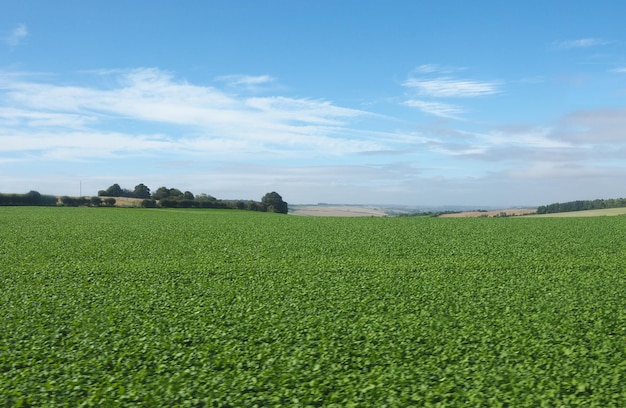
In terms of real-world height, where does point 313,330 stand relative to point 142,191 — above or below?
below

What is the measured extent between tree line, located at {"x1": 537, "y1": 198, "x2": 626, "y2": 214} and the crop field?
4254 cm

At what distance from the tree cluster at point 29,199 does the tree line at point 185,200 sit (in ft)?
18.8

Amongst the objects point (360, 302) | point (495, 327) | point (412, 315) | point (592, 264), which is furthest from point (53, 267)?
point (592, 264)

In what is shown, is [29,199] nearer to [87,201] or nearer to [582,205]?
[87,201]

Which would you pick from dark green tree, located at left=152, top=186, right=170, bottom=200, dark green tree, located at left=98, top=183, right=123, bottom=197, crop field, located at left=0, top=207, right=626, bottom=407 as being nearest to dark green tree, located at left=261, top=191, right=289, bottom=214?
dark green tree, located at left=152, top=186, right=170, bottom=200

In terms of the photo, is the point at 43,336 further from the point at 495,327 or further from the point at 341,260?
the point at 341,260

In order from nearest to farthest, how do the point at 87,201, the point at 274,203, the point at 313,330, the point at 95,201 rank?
the point at 313,330 < the point at 87,201 < the point at 95,201 < the point at 274,203

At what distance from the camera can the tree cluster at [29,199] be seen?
5928 centimetres

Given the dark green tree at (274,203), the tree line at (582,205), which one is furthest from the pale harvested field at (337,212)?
the tree line at (582,205)

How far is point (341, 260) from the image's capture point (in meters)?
18.5

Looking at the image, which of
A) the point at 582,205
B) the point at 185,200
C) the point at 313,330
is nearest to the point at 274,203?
the point at 185,200

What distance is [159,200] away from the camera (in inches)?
2482

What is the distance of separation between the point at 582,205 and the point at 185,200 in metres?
48.3

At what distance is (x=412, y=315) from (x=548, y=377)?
349 cm
